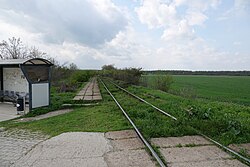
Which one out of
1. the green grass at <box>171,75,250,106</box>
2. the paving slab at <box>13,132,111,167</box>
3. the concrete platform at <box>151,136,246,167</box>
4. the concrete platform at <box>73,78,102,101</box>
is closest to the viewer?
the concrete platform at <box>151,136,246,167</box>

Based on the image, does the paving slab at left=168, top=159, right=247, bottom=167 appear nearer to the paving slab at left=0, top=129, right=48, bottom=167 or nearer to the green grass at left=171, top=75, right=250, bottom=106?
the paving slab at left=0, top=129, right=48, bottom=167

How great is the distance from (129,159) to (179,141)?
179cm

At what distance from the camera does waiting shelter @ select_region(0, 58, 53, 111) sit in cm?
1119

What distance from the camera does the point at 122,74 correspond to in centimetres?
3612

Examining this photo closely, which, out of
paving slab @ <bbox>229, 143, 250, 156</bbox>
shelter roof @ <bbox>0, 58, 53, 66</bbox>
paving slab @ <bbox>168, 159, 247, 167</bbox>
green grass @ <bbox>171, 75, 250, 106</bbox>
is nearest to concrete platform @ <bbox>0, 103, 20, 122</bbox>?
shelter roof @ <bbox>0, 58, 53, 66</bbox>

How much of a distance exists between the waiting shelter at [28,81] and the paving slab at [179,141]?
7365 millimetres

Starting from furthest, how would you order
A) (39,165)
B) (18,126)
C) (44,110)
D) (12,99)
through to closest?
(12,99)
(44,110)
(18,126)
(39,165)

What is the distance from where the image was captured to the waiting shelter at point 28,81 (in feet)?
36.7

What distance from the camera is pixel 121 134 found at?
6770mm

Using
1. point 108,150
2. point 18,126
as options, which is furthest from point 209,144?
point 18,126

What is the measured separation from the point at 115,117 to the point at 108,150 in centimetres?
371

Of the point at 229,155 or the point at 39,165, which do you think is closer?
the point at 39,165

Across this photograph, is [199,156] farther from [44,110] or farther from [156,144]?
[44,110]

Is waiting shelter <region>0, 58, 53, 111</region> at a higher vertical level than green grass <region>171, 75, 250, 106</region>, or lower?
higher
